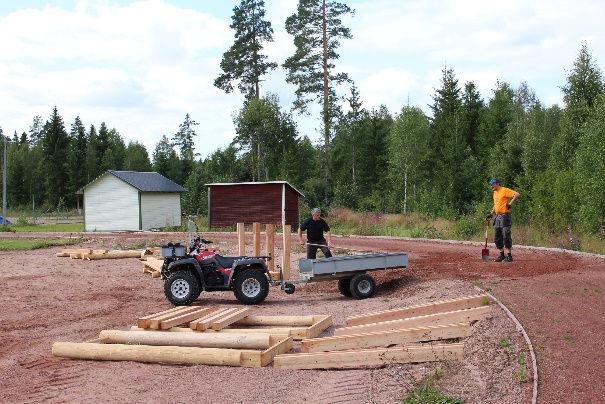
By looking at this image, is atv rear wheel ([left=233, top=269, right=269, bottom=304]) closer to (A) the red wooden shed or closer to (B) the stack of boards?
(B) the stack of boards

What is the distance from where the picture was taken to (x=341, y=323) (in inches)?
470

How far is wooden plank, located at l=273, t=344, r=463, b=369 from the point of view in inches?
328

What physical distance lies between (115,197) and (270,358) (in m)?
34.1

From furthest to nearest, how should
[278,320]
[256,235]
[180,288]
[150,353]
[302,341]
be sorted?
[256,235], [180,288], [278,320], [302,341], [150,353]

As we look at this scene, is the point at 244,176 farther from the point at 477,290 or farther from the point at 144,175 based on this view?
the point at 477,290

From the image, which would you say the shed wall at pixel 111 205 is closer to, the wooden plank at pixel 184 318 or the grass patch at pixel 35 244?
the grass patch at pixel 35 244

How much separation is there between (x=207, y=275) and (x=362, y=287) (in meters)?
3.28

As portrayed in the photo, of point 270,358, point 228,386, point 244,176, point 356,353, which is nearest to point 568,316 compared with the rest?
point 356,353

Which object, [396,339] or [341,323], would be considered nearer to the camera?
[396,339]

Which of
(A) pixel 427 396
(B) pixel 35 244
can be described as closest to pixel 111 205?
(B) pixel 35 244

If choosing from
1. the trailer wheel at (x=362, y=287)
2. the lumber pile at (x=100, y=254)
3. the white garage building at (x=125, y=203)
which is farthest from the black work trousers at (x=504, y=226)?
the white garage building at (x=125, y=203)

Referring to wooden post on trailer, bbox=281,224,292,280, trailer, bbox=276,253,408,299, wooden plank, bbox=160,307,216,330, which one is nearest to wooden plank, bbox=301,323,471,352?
wooden plank, bbox=160,307,216,330

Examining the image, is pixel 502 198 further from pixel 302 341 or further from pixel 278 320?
pixel 302 341

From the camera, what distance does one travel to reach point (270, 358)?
9180mm
